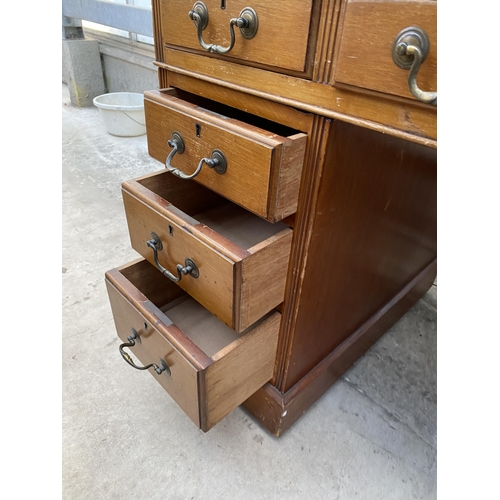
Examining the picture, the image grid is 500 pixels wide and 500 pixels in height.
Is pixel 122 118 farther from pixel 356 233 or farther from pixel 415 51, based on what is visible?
pixel 415 51

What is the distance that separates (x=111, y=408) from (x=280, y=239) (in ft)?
2.02

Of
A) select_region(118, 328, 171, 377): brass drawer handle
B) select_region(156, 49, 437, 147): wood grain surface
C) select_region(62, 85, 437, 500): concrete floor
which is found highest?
select_region(156, 49, 437, 147): wood grain surface

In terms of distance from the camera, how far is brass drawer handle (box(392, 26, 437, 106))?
340mm

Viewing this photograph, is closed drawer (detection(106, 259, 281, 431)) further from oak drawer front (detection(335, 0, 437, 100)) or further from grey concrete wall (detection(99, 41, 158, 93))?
grey concrete wall (detection(99, 41, 158, 93))

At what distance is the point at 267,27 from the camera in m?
0.46

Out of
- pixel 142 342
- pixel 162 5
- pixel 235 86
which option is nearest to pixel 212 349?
pixel 142 342

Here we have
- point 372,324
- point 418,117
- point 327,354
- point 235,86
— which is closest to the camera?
point 418,117

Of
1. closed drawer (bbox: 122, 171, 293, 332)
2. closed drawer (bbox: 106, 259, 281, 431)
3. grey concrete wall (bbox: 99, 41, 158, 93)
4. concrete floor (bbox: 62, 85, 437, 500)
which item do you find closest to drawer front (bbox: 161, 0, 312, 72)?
closed drawer (bbox: 122, 171, 293, 332)

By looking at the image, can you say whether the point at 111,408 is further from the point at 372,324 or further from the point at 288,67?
the point at 288,67

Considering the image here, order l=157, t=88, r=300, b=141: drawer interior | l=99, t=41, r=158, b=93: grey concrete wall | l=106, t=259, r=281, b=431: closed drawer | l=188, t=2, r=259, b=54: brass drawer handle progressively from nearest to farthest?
l=188, t=2, r=259, b=54: brass drawer handle → l=106, t=259, r=281, b=431: closed drawer → l=157, t=88, r=300, b=141: drawer interior → l=99, t=41, r=158, b=93: grey concrete wall

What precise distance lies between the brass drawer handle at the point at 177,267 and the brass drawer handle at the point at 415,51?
37 centimetres

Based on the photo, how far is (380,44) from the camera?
375mm

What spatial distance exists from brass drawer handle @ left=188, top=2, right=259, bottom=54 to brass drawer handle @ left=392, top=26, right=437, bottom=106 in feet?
0.64

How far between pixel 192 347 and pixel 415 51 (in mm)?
458
